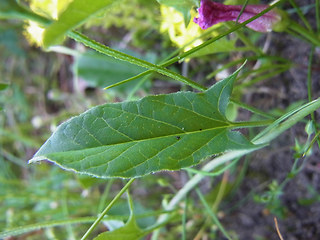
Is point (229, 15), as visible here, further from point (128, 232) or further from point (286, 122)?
point (128, 232)

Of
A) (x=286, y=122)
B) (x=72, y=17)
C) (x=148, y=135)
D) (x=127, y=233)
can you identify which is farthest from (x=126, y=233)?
(x=72, y=17)

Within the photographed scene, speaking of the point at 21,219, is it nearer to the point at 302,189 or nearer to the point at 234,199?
the point at 234,199

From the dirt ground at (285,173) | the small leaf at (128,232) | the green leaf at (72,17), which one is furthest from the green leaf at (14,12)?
the dirt ground at (285,173)

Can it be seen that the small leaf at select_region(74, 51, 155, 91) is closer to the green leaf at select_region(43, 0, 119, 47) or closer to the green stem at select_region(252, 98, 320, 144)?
the green stem at select_region(252, 98, 320, 144)

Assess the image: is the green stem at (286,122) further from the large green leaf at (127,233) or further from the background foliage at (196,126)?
the large green leaf at (127,233)

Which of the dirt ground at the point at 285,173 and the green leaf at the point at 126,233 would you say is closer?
the green leaf at the point at 126,233

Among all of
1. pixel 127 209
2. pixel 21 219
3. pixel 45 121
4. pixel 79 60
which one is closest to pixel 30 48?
pixel 45 121
